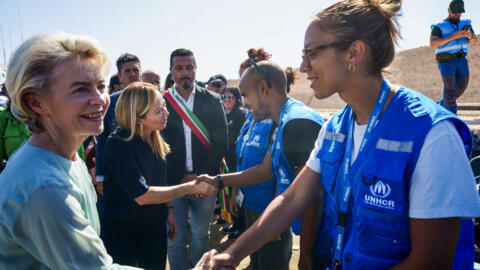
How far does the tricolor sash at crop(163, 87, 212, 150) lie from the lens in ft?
12.9

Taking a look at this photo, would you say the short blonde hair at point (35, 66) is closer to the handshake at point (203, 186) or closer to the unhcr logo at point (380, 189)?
the unhcr logo at point (380, 189)

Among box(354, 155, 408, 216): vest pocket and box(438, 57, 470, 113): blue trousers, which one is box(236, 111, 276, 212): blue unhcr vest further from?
box(438, 57, 470, 113): blue trousers

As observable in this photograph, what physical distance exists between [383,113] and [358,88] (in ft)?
0.77

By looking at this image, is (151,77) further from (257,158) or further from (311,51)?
(311,51)

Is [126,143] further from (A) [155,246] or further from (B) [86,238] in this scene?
(B) [86,238]

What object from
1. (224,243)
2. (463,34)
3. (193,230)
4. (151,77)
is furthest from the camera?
(151,77)

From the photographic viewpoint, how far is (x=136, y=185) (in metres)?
2.50

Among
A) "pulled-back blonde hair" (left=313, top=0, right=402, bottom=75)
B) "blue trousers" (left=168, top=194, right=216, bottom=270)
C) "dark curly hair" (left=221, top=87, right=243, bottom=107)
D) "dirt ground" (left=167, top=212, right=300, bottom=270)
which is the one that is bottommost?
"dirt ground" (left=167, top=212, right=300, bottom=270)

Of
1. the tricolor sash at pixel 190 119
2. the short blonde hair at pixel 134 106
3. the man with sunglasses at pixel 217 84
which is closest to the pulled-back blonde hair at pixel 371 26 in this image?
the short blonde hair at pixel 134 106

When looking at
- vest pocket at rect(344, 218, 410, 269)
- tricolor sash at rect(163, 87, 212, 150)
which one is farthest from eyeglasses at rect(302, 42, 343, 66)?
tricolor sash at rect(163, 87, 212, 150)

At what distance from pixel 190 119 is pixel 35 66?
2692mm

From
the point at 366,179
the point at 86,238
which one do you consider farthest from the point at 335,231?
the point at 86,238

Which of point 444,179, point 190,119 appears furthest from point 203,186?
point 444,179

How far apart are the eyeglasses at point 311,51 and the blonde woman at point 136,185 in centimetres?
159
